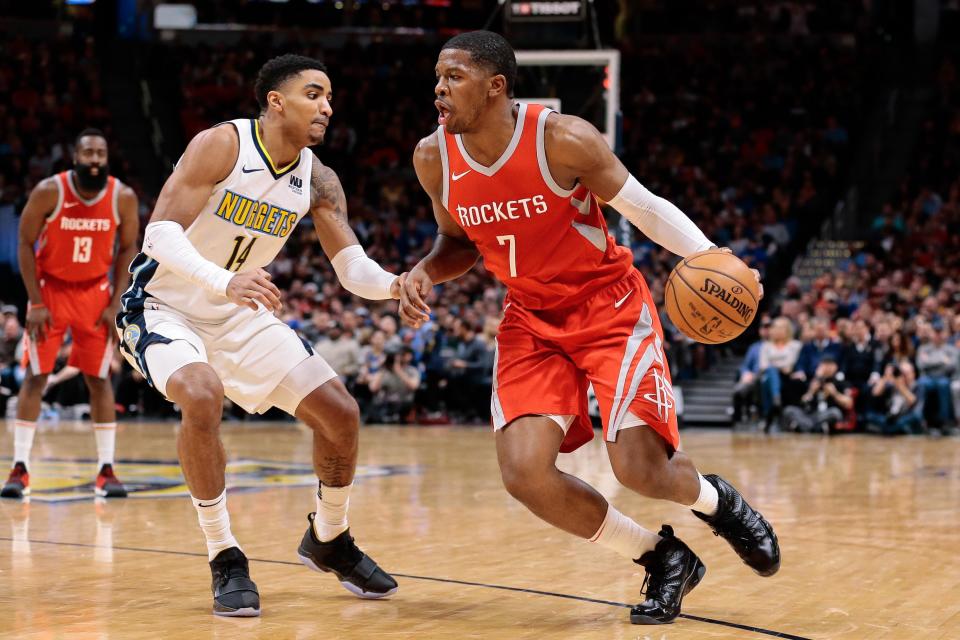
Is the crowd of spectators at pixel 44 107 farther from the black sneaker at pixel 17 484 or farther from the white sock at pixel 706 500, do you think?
the white sock at pixel 706 500

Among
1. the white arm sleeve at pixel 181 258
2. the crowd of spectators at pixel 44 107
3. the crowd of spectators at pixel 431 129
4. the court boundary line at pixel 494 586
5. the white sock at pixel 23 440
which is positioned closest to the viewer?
the court boundary line at pixel 494 586

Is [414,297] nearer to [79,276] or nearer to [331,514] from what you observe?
[331,514]

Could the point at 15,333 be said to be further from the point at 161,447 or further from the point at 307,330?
the point at 161,447

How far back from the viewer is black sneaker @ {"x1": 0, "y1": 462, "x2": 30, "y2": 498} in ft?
23.2

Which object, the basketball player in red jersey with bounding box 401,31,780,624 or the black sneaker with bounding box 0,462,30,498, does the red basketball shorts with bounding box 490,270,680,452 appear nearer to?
the basketball player in red jersey with bounding box 401,31,780,624

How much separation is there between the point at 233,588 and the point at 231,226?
1353 millimetres

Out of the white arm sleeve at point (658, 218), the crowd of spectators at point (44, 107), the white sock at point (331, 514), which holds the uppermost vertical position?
the crowd of spectators at point (44, 107)

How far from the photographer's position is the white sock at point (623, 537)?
427 centimetres

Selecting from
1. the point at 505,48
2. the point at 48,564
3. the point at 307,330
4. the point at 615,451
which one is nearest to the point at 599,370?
the point at 615,451

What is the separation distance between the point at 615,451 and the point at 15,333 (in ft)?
40.4

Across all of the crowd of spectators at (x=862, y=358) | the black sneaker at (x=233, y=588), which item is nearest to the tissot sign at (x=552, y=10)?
the crowd of spectators at (x=862, y=358)

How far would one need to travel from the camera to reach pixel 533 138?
14.0 ft

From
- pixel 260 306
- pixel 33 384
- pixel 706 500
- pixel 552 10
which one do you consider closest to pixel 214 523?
pixel 260 306

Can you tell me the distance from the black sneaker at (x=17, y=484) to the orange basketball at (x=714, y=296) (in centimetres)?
452
